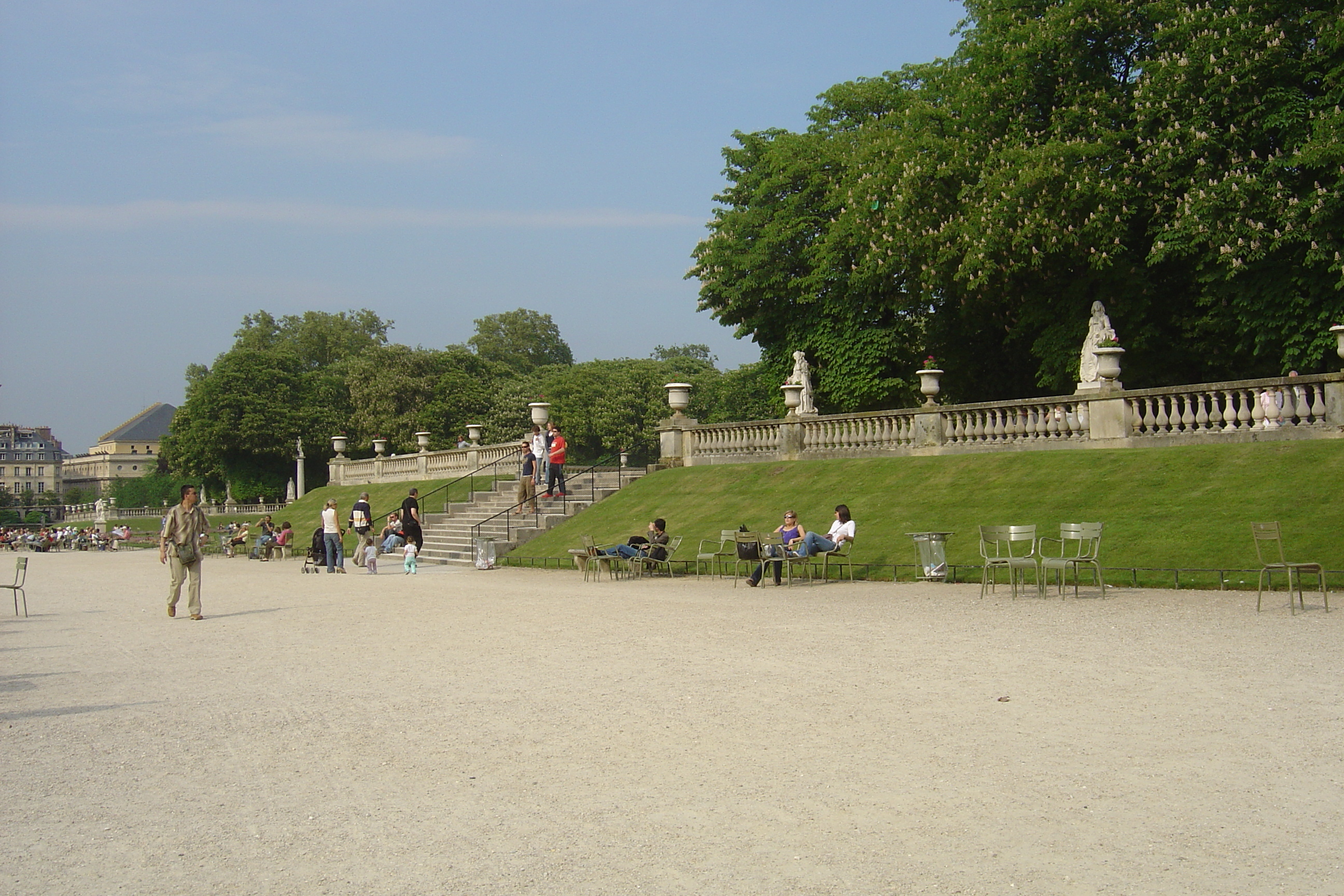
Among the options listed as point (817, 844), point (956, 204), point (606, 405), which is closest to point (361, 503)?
point (956, 204)

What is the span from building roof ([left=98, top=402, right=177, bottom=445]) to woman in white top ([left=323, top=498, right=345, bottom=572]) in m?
154

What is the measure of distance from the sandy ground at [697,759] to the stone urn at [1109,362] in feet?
29.7

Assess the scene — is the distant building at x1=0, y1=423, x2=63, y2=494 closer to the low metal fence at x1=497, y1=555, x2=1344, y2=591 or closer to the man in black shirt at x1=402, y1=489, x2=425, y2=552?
the man in black shirt at x1=402, y1=489, x2=425, y2=552

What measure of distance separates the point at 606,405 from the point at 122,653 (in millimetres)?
59668

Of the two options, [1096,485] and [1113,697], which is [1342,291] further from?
[1113,697]

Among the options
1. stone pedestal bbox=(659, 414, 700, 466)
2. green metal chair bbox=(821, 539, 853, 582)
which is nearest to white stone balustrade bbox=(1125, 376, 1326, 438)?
green metal chair bbox=(821, 539, 853, 582)

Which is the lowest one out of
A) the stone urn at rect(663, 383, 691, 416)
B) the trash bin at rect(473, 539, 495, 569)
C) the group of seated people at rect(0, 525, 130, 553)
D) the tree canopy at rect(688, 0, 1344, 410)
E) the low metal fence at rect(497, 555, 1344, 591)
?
the low metal fence at rect(497, 555, 1344, 591)

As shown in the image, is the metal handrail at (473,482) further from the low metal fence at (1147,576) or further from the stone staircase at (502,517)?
the low metal fence at (1147,576)

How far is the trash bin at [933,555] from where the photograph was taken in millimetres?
16859

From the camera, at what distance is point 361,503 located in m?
25.8

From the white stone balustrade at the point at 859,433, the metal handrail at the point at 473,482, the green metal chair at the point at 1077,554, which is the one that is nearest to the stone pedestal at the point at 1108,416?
the white stone balustrade at the point at 859,433

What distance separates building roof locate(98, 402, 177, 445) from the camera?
543 ft

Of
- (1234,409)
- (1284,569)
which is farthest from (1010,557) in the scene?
(1234,409)

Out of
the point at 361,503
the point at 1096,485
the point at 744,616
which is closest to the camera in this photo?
the point at 744,616
